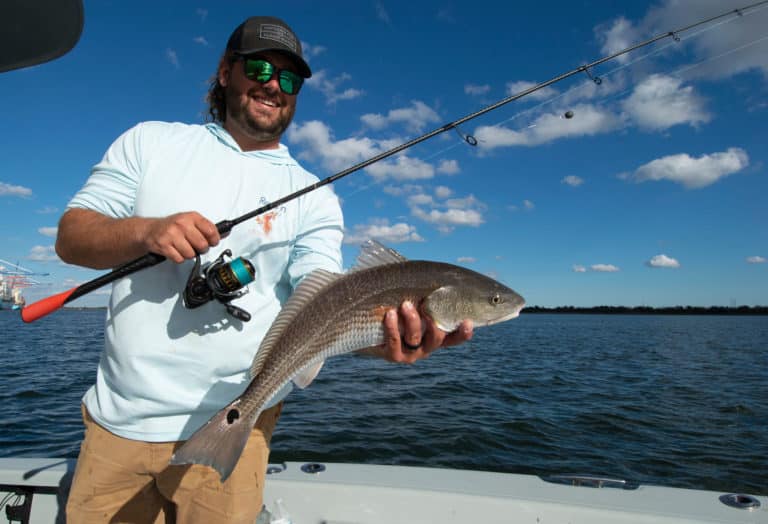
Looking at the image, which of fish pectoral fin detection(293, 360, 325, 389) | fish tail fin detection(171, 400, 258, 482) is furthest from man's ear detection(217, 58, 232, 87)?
fish tail fin detection(171, 400, 258, 482)

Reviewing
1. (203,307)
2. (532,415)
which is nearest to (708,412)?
(532,415)

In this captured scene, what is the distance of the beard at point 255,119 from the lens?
3213 mm

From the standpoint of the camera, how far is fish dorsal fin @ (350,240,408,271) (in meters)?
3.02

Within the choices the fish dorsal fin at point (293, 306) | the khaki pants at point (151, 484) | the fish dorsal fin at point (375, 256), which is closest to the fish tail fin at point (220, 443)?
the fish dorsal fin at point (293, 306)

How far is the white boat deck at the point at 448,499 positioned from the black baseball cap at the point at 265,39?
372 centimetres

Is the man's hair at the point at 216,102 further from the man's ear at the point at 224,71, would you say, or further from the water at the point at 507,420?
the water at the point at 507,420

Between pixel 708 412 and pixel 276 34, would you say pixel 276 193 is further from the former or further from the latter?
pixel 708 412

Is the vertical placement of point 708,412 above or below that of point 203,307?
below

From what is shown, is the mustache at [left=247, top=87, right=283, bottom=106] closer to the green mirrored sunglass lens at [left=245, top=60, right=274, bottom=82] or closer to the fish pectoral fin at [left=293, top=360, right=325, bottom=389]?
the green mirrored sunglass lens at [left=245, top=60, right=274, bottom=82]

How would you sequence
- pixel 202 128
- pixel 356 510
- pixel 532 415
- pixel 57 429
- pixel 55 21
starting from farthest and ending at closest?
pixel 532 415, pixel 57 429, pixel 356 510, pixel 202 128, pixel 55 21

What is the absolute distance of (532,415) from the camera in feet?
40.2

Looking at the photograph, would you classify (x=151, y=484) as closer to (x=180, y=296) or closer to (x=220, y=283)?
(x=180, y=296)

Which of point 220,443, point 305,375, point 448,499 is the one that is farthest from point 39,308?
point 448,499

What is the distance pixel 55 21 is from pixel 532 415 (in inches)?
514
